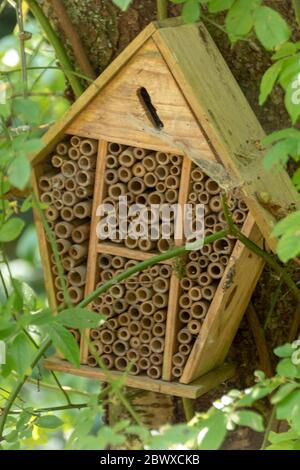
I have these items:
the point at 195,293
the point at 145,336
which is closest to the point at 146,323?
the point at 145,336

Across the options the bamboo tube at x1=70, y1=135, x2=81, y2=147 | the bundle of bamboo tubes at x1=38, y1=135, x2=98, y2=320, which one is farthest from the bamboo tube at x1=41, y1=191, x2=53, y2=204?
the bamboo tube at x1=70, y1=135, x2=81, y2=147

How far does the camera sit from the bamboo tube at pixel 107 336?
1.95 metres

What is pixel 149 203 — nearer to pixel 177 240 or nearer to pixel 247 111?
pixel 177 240

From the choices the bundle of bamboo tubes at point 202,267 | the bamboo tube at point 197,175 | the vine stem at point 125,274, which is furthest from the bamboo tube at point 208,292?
the bamboo tube at point 197,175

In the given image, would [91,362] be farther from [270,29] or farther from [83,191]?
[270,29]

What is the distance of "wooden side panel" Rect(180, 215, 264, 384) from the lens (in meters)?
1.80

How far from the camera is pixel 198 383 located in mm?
1910

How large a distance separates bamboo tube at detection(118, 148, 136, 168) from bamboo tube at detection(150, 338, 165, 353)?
0.34m

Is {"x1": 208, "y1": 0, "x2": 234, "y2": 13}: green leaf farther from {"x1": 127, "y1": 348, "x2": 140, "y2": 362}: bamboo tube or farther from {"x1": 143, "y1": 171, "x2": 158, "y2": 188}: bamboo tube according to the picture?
{"x1": 127, "y1": 348, "x2": 140, "y2": 362}: bamboo tube

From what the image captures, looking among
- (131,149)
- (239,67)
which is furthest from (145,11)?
(131,149)

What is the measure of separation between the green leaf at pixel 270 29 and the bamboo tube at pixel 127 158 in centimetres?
39

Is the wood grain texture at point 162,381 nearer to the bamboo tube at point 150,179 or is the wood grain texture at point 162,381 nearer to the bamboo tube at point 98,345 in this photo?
the bamboo tube at point 98,345
